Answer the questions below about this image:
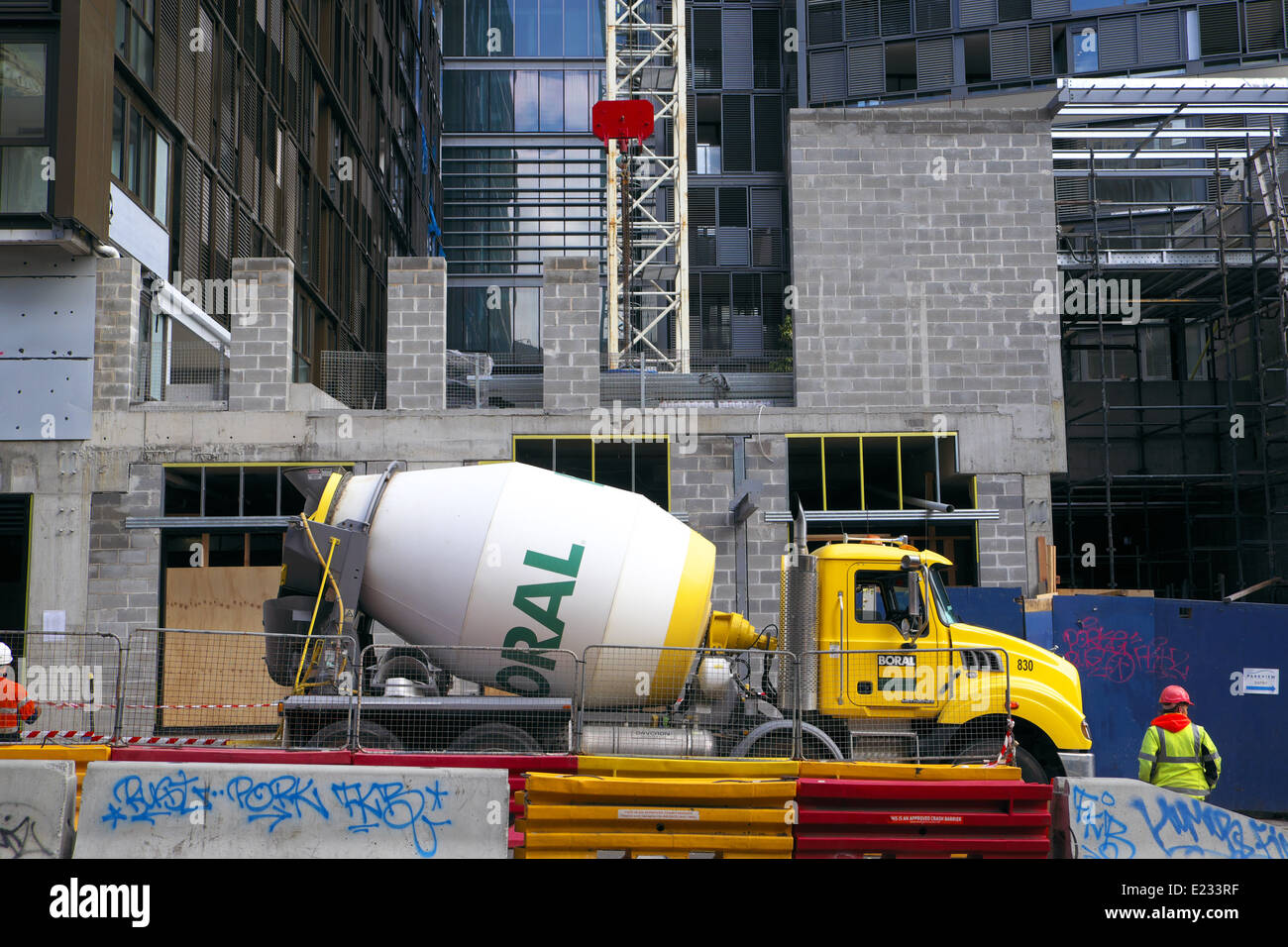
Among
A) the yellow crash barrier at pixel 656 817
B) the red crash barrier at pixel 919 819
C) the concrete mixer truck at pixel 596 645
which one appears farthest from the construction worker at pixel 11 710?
the red crash barrier at pixel 919 819

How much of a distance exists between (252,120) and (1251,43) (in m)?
33.6

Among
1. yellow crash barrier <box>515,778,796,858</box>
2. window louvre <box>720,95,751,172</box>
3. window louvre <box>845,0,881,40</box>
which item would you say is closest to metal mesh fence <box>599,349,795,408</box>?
yellow crash barrier <box>515,778,796,858</box>

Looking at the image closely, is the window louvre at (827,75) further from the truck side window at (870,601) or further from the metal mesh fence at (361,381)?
the truck side window at (870,601)

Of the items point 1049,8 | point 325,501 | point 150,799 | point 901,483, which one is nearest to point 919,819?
point 150,799

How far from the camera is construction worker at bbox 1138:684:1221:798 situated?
32.0ft

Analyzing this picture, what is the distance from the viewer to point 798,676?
10.0m

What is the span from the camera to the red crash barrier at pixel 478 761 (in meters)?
9.73

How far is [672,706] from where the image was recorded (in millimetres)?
10898

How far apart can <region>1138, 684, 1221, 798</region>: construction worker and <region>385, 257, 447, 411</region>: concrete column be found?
13098 millimetres

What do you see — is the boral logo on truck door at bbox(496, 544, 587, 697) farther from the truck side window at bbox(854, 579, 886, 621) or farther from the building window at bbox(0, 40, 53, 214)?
the building window at bbox(0, 40, 53, 214)

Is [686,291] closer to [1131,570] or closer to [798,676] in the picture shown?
[1131,570]

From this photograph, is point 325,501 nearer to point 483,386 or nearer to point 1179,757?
point 1179,757

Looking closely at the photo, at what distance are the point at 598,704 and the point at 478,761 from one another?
1.39 meters

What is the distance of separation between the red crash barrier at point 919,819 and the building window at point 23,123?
1651 cm
